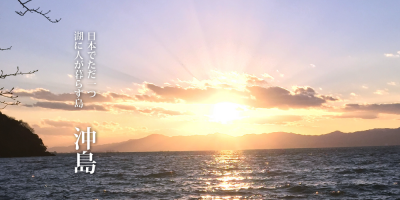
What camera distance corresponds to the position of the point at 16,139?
16575cm

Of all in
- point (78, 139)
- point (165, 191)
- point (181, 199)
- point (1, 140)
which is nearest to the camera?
point (181, 199)

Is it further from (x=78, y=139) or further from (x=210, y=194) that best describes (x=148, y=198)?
(x=78, y=139)

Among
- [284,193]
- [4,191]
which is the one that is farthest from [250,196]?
[4,191]

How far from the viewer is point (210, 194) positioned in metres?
31.1

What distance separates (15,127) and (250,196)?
529 ft

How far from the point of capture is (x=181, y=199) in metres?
28.4

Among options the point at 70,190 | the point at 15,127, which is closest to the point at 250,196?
the point at 70,190

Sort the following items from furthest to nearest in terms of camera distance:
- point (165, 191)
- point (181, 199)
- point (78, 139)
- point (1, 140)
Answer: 1. point (1, 140)
2. point (165, 191)
3. point (78, 139)
4. point (181, 199)

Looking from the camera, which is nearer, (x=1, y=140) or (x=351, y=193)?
(x=351, y=193)

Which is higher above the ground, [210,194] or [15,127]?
[15,127]

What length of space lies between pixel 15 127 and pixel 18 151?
39.5ft

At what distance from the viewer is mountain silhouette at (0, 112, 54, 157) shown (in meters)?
157

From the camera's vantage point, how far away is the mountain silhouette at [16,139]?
157 metres

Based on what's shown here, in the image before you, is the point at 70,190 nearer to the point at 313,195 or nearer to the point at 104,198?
the point at 104,198
